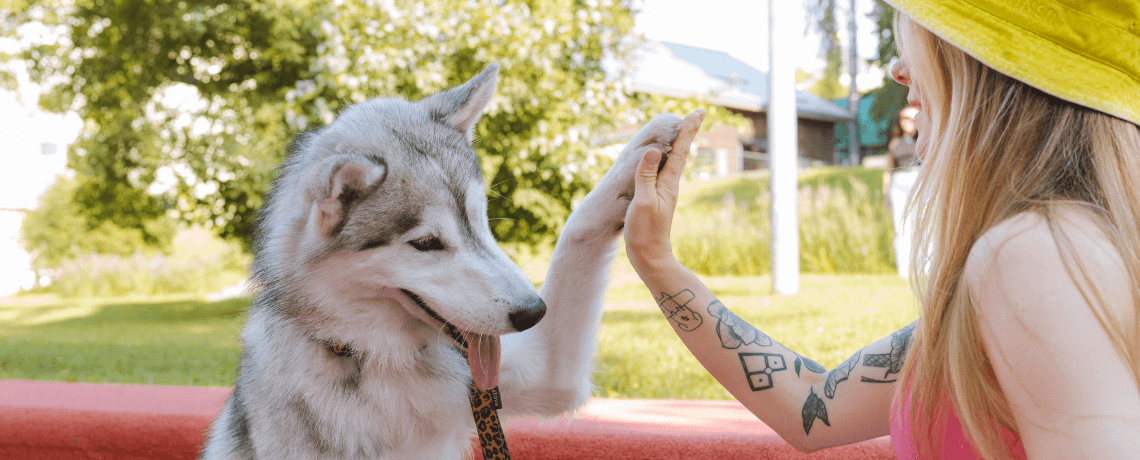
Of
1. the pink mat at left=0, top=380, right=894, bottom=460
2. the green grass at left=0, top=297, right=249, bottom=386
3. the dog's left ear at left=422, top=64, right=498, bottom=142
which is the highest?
the dog's left ear at left=422, top=64, right=498, bottom=142

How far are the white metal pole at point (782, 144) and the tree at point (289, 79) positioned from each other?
78.7 inches

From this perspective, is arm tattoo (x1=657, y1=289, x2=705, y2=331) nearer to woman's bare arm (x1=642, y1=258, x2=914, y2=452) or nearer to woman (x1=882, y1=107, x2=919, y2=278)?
woman's bare arm (x1=642, y1=258, x2=914, y2=452)

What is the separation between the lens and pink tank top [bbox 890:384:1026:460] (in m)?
1.09

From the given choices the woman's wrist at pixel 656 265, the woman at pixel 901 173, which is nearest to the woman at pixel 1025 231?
the woman's wrist at pixel 656 265

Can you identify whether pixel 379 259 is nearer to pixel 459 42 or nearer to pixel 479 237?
pixel 479 237

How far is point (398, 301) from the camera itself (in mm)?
1586

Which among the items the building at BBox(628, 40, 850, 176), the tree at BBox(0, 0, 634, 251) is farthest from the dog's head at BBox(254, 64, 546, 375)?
the building at BBox(628, 40, 850, 176)

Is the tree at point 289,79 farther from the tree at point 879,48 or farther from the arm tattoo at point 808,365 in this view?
the arm tattoo at point 808,365

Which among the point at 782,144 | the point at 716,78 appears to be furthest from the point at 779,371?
the point at 716,78

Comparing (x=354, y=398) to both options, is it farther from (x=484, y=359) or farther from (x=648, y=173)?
(x=648, y=173)

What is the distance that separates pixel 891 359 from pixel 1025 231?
720 mm

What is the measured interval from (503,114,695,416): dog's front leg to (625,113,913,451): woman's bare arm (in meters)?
0.10

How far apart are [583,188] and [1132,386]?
7.58 m

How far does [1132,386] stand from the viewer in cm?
86
